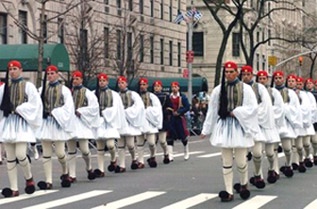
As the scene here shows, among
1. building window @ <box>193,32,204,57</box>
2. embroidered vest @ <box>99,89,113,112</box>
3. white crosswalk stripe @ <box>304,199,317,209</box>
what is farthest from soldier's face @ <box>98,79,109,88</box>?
building window @ <box>193,32,204,57</box>

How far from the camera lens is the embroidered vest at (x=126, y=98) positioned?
20.4m

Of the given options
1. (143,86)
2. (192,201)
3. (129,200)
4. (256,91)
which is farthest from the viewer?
(143,86)

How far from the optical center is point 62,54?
3212 cm

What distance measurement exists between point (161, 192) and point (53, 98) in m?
2.67

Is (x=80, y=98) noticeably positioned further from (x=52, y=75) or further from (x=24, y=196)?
(x=24, y=196)

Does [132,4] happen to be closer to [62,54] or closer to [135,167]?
[62,54]

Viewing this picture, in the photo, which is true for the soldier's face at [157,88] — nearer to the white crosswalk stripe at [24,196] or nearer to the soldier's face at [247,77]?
the soldier's face at [247,77]

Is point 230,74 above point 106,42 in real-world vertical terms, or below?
below

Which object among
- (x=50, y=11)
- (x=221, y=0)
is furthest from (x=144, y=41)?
(x=50, y=11)

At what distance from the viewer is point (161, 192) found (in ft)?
49.8

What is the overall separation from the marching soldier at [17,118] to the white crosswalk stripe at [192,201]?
2766 millimetres

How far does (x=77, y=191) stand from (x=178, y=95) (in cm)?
824

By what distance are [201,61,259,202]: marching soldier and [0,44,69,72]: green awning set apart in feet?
59.6

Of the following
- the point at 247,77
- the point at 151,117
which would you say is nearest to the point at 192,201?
the point at 247,77
